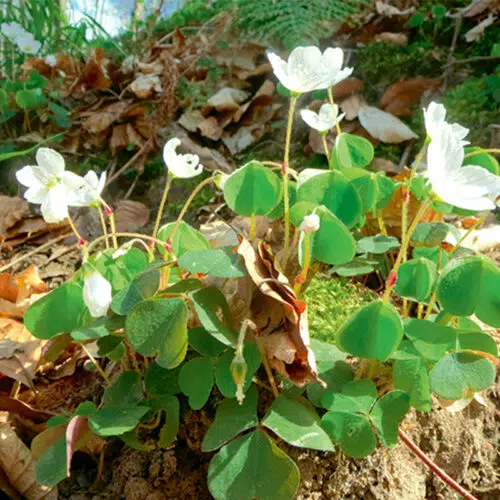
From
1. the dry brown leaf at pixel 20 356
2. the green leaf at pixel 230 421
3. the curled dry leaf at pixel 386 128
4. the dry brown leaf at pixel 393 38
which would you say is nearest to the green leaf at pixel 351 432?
the green leaf at pixel 230 421

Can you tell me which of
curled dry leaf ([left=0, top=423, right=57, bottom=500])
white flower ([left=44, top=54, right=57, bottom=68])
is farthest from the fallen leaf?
curled dry leaf ([left=0, top=423, right=57, bottom=500])

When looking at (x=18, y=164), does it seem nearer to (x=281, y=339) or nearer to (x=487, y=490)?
(x=281, y=339)

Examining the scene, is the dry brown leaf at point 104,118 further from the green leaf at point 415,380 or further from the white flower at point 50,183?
the green leaf at point 415,380

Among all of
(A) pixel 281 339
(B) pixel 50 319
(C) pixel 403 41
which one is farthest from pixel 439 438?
(C) pixel 403 41

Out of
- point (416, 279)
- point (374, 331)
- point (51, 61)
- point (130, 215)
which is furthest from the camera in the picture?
point (51, 61)

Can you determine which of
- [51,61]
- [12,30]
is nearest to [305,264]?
[51,61]

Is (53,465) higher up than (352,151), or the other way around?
(352,151)

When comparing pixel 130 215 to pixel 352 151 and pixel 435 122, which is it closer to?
pixel 352 151
